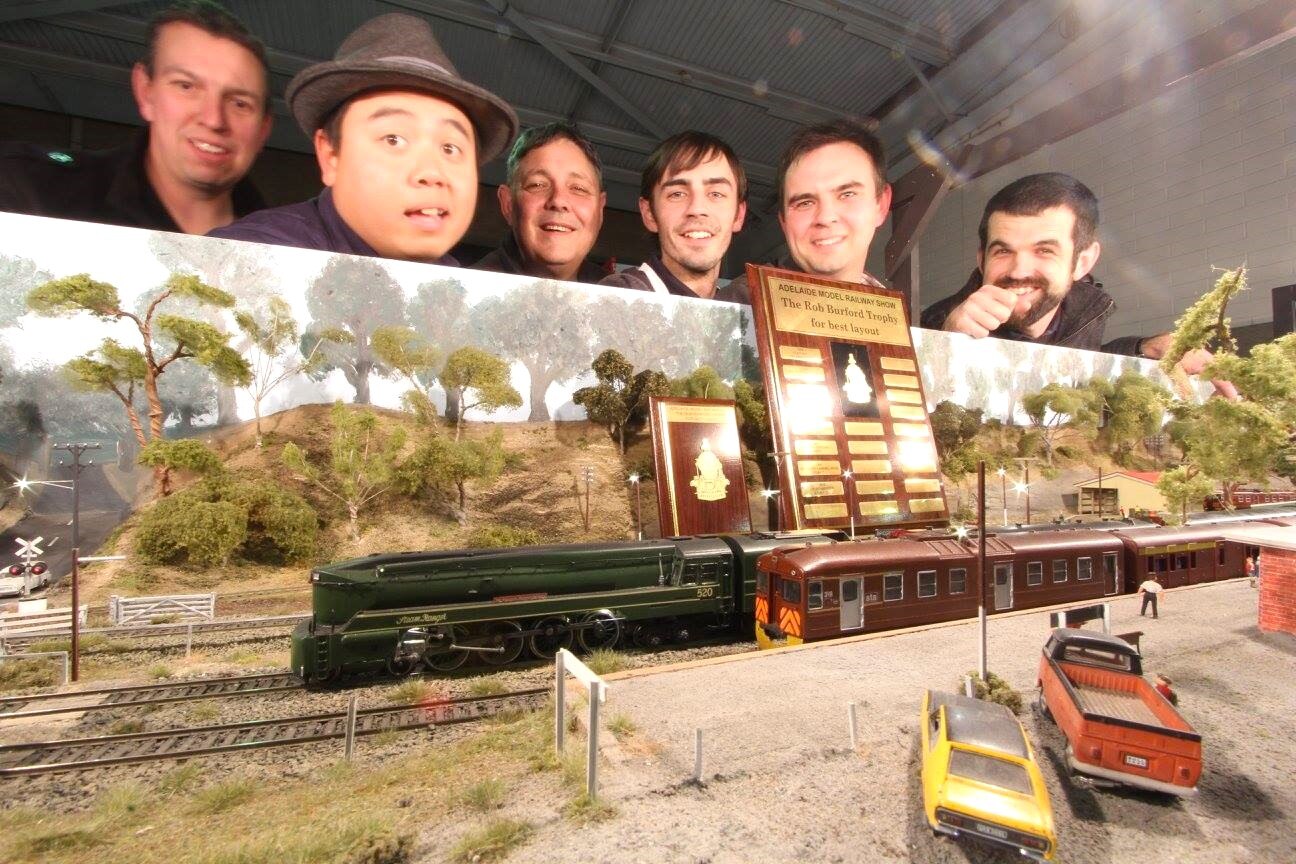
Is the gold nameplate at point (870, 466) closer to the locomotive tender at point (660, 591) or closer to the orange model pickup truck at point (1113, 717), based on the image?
the locomotive tender at point (660, 591)

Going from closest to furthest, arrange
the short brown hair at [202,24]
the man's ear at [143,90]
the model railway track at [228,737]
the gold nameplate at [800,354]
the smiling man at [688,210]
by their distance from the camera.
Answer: the model railway track at [228,737], the short brown hair at [202,24], the man's ear at [143,90], the gold nameplate at [800,354], the smiling man at [688,210]

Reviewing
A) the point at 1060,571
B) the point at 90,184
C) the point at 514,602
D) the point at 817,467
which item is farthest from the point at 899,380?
the point at 90,184

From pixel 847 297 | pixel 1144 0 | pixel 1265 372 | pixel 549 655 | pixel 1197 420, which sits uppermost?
pixel 1144 0

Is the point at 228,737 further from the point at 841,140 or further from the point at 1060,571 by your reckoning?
the point at 841,140

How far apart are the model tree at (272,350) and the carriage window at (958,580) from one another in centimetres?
1638

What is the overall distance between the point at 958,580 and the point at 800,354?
24.4 ft

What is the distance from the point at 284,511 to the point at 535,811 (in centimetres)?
1232

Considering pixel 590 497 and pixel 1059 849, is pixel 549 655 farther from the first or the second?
pixel 1059 849

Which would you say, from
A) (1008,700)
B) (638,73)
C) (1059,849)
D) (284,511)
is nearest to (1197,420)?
(1008,700)

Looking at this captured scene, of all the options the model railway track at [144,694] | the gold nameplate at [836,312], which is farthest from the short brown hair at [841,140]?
the model railway track at [144,694]

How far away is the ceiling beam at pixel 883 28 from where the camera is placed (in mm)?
16078

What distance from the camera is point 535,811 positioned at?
5930mm

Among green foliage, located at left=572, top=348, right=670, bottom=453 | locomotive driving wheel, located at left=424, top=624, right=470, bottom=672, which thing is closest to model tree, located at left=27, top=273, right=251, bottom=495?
locomotive driving wheel, located at left=424, top=624, right=470, bottom=672

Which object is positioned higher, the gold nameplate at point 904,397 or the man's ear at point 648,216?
the man's ear at point 648,216
